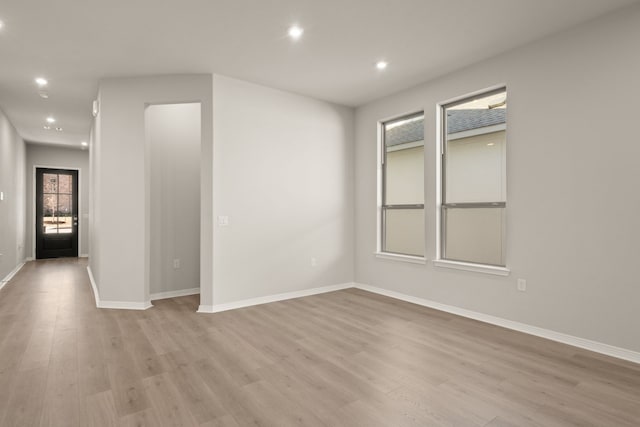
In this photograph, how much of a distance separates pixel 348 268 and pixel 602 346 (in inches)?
132

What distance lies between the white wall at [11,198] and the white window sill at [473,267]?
268 inches

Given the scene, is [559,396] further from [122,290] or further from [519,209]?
[122,290]

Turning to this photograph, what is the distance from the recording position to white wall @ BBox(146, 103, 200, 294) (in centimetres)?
490

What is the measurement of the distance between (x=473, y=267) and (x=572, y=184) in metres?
1.30

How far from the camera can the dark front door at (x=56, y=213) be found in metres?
8.82

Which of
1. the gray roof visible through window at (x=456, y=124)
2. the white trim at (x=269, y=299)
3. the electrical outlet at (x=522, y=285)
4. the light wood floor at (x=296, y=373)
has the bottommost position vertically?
the light wood floor at (x=296, y=373)

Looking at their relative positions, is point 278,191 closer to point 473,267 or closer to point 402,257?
point 402,257

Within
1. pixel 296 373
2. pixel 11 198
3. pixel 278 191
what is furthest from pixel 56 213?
pixel 296 373

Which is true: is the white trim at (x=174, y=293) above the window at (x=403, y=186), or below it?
below

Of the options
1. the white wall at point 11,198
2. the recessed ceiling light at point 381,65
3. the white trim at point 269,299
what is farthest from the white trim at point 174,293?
the recessed ceiling light at point 381,65

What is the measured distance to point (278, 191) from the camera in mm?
4867

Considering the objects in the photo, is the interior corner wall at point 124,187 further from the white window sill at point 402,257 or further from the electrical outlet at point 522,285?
the electrical outlet at point 522,285

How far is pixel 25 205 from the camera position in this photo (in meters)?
8.45

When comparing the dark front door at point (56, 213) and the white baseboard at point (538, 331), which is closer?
the white baseboard at point (538, 331)
